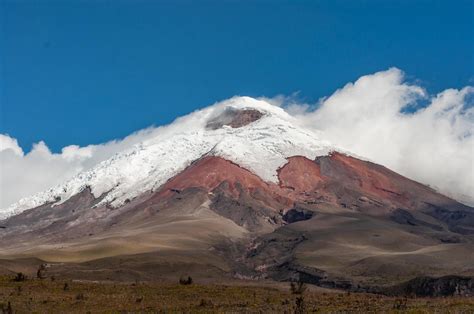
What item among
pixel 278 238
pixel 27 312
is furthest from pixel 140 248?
pixel 27 312

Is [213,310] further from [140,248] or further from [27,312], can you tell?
[140,248]

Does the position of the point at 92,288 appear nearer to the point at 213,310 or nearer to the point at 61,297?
the point at 61,297

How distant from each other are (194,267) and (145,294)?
8562 cm

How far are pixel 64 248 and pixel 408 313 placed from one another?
136 meters

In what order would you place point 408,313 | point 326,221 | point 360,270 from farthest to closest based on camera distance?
point 326,221 < point 360,270 < point 408,313

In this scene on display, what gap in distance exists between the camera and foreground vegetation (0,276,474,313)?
1394 inches

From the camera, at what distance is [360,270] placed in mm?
125312

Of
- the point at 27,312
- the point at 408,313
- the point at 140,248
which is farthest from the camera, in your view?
the point at 140,248

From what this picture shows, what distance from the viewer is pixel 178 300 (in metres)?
42.3

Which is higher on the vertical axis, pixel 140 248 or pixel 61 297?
pixel 140 248

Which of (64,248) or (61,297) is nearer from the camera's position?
(61,297)

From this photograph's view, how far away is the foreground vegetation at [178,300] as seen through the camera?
3541cm

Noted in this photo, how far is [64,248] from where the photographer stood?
15850 centimetres

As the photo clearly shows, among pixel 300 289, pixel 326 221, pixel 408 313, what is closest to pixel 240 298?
pixel 300 289
